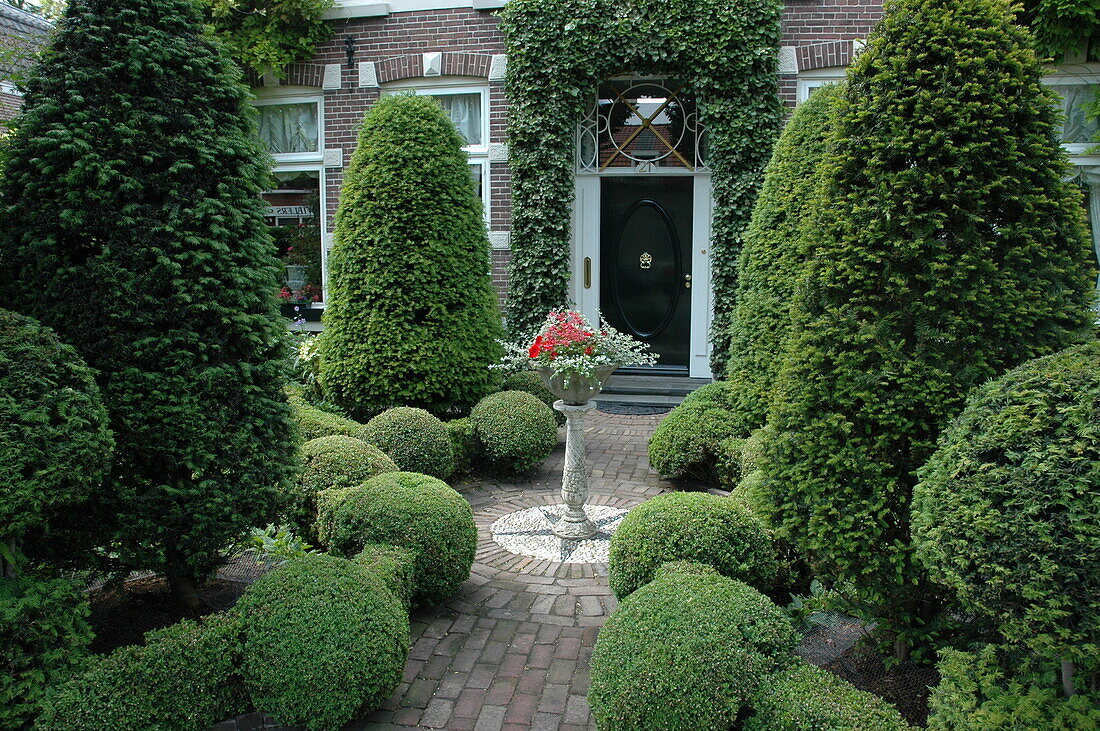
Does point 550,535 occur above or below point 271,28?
below

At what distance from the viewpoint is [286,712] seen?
2.82m

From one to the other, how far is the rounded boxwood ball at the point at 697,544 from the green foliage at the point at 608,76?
5407mm

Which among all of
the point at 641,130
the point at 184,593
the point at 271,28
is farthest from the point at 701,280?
the point at 184,593

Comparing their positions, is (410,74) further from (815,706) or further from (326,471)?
(815,706)

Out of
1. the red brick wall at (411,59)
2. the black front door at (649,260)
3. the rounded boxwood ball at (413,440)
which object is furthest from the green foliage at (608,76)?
the rounded boxwood ball at (413,440)

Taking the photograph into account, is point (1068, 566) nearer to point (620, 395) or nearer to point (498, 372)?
point (498, 372)

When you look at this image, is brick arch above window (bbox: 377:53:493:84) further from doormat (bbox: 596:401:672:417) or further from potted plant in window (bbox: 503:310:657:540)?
potted plant in window (bbox: 503:310:657:540)

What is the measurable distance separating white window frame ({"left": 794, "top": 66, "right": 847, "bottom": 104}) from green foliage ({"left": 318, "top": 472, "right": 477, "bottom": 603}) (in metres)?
7.60

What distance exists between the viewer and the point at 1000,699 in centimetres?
222

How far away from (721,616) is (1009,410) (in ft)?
4.20

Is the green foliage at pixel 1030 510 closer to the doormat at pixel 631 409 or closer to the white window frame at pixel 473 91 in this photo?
the doormat at pixel 631 409

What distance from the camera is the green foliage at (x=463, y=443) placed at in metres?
6.52

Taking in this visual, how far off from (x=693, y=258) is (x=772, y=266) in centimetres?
439

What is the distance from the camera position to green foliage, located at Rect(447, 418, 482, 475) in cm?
652
